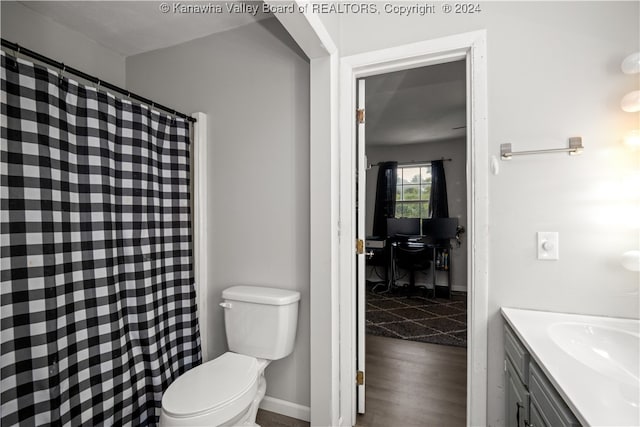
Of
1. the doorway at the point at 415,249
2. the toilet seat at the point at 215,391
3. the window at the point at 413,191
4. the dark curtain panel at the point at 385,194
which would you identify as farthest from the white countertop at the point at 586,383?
the dark curtain panel at the point at 385,194

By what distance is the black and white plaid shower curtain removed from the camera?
1281mm

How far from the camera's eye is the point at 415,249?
4.95 metres

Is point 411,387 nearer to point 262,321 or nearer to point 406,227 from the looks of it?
point 262,321

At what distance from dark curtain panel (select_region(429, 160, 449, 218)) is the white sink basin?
13.8ft

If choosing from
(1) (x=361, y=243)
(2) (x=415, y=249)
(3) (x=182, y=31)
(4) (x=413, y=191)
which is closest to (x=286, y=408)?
(1) (x=361, y=243)

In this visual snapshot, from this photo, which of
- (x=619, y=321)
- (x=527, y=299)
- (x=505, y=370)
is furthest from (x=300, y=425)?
(x=619, y=321)

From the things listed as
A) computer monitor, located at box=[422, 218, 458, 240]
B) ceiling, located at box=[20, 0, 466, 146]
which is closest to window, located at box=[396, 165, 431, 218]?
computer monitor, located at box=[422, 218, 458, 240]

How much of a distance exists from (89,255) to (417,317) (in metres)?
3.52

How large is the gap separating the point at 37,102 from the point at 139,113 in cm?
49

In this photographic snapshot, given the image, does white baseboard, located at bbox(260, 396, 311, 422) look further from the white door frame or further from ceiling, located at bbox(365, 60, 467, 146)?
ceiling, located at bbox(365, 60, 467, 146)

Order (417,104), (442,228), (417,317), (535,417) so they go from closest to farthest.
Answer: (535,417) < (417,104) < (417,317) < (442,228)

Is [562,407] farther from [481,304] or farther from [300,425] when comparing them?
[300,425]

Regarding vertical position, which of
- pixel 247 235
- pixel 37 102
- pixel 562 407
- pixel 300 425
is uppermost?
pixel 37 102

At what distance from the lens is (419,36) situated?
1.62 m
